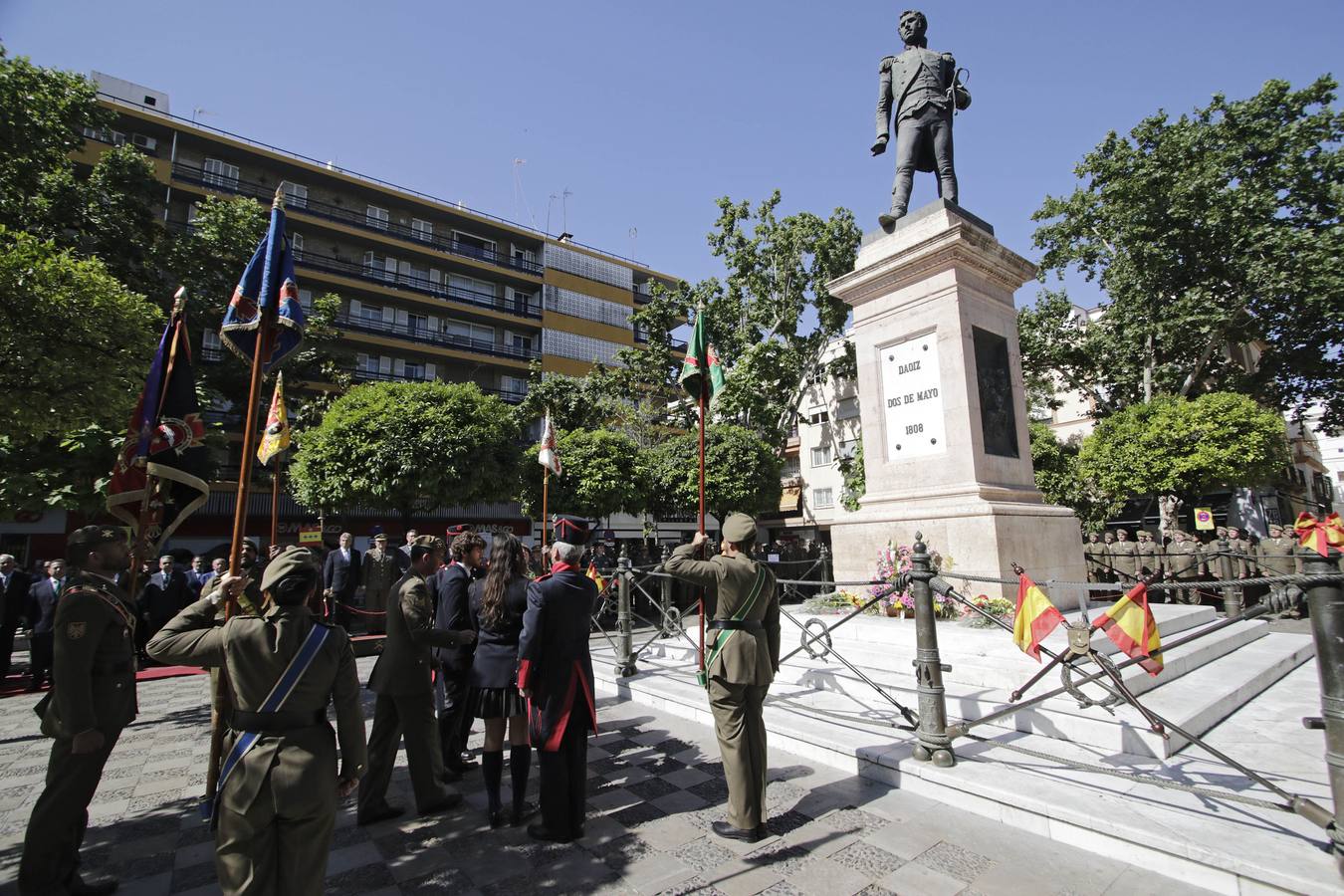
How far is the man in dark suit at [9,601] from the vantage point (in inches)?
365

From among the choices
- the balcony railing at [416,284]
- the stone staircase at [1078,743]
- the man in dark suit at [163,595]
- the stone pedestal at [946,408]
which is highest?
the balcony railing at [416,284]

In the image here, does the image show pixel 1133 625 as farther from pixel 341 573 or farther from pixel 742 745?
pixel 341 573

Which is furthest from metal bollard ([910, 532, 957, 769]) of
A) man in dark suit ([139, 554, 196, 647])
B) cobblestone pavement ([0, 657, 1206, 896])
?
man in dark suit ([139, 554, 196, 647])

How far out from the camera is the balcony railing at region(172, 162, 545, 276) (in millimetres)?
29359

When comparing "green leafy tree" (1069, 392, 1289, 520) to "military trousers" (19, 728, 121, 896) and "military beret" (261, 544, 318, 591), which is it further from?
"military trousers" (19, 728, 121, 896)

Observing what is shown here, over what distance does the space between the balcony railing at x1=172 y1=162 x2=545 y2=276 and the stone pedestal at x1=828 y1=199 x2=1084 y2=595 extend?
28.5m

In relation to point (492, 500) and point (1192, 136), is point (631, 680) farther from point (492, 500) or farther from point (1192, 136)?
point (1192, 136)

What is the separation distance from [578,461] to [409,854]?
18.5 metres

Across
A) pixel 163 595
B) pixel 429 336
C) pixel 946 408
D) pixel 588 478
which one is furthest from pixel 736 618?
pixel 429 336

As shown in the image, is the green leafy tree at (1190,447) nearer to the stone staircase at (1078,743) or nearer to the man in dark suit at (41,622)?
the stone staircase at (1078,743)

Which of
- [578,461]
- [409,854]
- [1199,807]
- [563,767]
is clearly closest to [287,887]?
[409,854]

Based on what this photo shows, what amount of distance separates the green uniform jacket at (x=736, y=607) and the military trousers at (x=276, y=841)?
2.18m

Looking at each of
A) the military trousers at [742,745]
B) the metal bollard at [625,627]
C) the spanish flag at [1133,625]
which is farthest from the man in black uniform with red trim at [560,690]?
the metal bollard at [625,627]

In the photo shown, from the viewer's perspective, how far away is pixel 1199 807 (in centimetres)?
364
